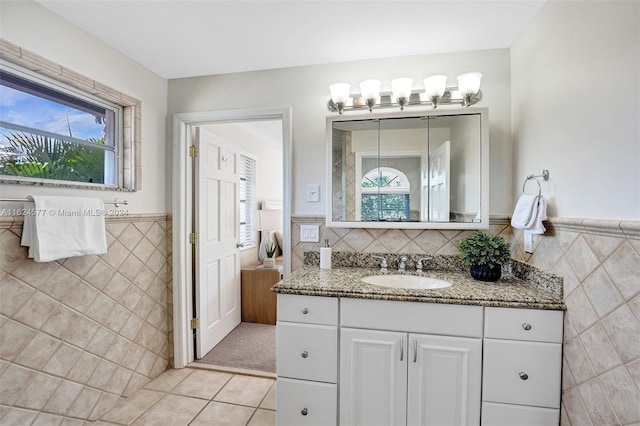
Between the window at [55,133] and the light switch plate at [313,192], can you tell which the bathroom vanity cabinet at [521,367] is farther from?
the window at [55,133]

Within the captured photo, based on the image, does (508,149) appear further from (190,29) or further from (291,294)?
(190,29)

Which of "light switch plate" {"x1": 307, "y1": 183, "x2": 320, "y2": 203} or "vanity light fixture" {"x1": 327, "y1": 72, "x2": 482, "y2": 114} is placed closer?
"vanity light fixture" {"x1": 327, "y1": 72, "x2": 482, "y2": 114}

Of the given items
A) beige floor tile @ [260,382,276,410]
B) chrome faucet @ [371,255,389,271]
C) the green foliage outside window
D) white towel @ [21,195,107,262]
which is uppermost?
the green foliage outside window

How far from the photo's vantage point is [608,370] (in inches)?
42.3

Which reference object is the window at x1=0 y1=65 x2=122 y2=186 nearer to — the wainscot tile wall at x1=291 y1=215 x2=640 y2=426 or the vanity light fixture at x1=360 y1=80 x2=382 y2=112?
the vanity light fixture at x1=360 y1=80 x2=382 y2=112

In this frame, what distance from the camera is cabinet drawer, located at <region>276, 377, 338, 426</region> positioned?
4.90 feet

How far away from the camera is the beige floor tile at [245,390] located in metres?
1.95

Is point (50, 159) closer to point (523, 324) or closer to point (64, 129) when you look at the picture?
point (64, 129)

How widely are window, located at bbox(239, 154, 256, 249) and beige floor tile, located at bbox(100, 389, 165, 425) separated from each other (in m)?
1.94

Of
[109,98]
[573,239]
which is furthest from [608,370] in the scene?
[109,98]

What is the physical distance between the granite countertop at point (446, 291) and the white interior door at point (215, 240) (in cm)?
108

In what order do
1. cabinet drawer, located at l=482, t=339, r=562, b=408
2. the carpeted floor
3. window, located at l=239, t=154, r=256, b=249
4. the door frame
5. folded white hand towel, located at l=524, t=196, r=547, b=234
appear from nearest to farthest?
cabinet drawer, located at l=482, t=339, r=562, b=408, folded white hand towel, located at l=524, t=196, r=547, b=234, the door frame, the carpeted floor, window, located at l=239, t=154, r=256, b=249

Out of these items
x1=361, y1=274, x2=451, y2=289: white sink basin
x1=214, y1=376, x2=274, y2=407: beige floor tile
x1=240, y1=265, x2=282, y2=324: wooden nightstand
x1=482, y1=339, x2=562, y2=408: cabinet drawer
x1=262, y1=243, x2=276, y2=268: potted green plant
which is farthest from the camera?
x1=262, y1=243, x2=276, y2=268: potted green plant

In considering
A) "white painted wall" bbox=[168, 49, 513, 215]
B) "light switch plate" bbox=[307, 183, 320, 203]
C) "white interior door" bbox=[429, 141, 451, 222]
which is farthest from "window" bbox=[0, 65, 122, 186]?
"white interior door" bbox=[429, 141, 451, 222]
